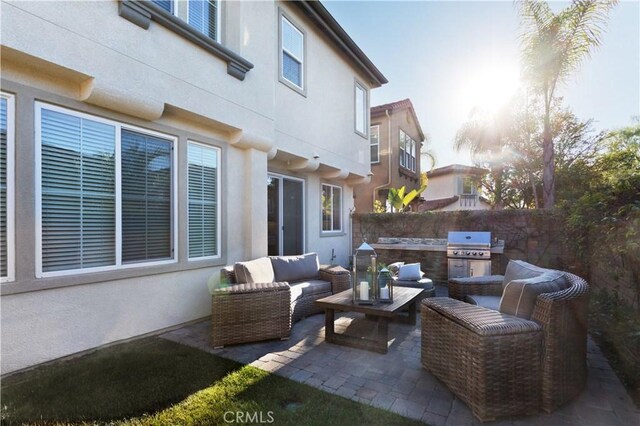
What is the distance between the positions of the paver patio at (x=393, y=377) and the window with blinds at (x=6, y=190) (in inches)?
79.3

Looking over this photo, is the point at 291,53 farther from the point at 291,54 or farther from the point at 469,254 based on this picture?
the point at 469,254

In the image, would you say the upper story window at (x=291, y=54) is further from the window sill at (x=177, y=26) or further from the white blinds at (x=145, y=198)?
the white blinds at (x=145, y=198)

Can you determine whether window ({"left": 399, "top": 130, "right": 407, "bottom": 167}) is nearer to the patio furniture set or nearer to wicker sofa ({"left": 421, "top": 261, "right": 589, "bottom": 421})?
the patio furniture set

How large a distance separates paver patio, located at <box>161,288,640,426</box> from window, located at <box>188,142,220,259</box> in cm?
135

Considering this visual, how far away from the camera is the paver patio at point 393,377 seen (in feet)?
8.56

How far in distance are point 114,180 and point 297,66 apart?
5.20 meters

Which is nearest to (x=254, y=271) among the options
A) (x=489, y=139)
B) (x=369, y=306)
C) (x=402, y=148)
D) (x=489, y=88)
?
(x=369, y=306)

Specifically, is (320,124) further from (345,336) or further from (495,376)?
(495,376)

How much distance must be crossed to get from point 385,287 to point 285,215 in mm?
4322

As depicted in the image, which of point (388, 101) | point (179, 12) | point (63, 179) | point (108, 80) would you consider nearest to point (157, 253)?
point (63, 179)

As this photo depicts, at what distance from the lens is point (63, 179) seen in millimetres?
3693

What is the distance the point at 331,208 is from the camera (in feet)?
33.3

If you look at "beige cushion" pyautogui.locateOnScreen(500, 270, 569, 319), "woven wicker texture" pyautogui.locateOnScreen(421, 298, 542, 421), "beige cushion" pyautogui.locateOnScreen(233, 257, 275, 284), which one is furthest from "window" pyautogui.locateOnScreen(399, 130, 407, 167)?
"woven wicker texture" pyautogui.locateOnScreen(421, 298, 542, 421)

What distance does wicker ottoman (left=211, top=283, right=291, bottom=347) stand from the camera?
13.3 ft
